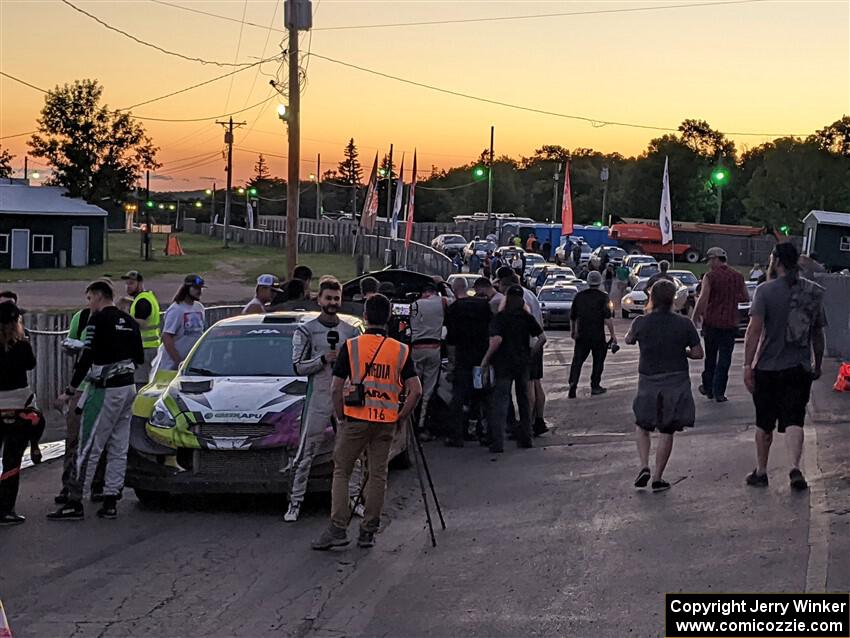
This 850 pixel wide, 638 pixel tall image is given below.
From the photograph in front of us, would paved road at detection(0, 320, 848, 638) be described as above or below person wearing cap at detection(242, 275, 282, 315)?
below

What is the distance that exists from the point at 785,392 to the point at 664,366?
993 mm

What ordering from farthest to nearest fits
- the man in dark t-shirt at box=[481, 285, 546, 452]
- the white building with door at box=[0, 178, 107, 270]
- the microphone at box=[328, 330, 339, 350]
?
the white building with door at box=[0, 178, 107, 270] → the man in dark t-shirt at box=[481, 285, 546, 452] → the microphone at box=[328, 330, 339, 350]

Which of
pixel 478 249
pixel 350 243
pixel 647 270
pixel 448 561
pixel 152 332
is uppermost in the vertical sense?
pixel 350 243

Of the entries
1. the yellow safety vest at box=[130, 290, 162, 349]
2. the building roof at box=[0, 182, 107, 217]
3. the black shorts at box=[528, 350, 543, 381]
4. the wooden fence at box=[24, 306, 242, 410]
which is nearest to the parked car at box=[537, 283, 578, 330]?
the wooden fence at box=[24, 306, 242, 410]

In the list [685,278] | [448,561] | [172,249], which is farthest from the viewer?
[172,249]

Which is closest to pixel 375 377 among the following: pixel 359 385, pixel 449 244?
pixel 359 385

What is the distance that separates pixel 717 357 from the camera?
14969mm

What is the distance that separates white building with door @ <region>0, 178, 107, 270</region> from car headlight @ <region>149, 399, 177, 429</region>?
54890 mm

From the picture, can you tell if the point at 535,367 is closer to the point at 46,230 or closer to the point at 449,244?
the point at 46,230

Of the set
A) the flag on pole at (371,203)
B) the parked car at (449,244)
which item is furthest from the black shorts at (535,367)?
the parked car at (449,244)

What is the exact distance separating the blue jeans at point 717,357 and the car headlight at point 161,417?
728cm

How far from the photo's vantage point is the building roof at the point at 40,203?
62688 mm

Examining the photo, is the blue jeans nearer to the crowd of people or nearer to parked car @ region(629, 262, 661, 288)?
the crowd of people

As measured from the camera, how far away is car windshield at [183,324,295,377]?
418 inches
